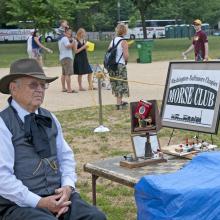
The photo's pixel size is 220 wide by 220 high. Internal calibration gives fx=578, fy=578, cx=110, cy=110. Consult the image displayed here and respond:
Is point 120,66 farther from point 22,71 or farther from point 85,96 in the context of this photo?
point 22,71

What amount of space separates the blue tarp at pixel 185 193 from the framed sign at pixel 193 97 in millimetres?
1520

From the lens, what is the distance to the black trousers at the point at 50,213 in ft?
10.8

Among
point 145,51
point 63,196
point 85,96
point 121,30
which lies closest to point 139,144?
point 63,196

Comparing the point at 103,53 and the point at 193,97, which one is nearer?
the point at 193,97

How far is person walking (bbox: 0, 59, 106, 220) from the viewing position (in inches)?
132

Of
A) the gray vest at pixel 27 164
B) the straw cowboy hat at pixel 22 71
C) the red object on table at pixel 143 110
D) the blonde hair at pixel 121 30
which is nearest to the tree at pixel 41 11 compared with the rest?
the blonde hair at pixel 121 30

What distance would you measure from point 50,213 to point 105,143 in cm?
451

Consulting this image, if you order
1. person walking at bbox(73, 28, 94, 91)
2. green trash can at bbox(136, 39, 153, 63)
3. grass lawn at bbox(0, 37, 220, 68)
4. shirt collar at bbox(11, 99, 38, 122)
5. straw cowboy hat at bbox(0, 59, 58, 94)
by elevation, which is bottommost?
grass lawn at bbox(0, 37, 220, 68)

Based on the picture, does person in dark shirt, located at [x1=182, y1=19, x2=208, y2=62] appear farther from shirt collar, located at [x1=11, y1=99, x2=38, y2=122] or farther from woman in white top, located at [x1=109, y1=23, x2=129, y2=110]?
shirt collar, located at [x1=11, y1=99, x2=38, y2=122]

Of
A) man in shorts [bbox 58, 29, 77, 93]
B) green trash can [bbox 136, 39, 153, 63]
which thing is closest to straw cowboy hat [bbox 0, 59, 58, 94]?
man in shorts [bbox 58, 29, 77, 93]

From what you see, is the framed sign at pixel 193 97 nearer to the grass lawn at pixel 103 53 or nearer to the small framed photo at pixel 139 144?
the small framed photo at pixel 139 144

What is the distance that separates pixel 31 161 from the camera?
3.47 meters

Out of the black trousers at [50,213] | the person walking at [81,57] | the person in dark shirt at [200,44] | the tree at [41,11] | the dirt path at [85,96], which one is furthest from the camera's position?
the tree at [41,11]

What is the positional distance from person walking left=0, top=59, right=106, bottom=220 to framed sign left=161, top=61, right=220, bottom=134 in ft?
5.34
